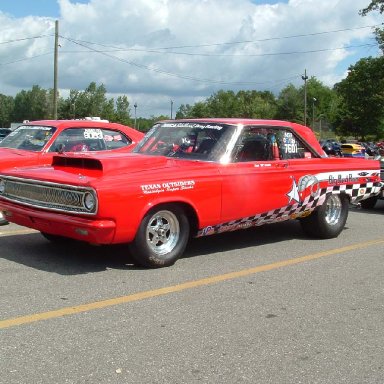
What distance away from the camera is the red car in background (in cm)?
860

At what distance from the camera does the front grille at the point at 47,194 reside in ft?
17.2

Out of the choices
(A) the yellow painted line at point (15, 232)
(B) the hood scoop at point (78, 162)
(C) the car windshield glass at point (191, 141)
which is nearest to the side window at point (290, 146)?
(C) the car windshield glass at point (191, 141)

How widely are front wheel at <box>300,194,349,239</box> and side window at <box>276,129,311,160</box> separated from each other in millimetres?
741

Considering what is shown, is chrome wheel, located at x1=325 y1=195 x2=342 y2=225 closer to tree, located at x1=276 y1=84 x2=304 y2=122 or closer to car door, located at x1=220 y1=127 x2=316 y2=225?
car door, located at x1=220 y1=127 x2=316 y2=225

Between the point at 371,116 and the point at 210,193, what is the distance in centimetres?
5713

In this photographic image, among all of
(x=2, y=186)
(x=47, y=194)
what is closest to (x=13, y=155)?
(x=2, y=186)

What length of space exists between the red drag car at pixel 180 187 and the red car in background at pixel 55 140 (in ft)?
7.61

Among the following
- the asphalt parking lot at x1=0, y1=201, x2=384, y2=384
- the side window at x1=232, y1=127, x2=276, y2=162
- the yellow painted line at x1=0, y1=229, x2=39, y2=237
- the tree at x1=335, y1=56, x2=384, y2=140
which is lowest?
the asphalt parking lot at x1=0, y1=201, x2=384, y2=384

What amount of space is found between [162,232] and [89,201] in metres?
0.91

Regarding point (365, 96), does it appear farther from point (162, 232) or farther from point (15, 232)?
point (162, 232)

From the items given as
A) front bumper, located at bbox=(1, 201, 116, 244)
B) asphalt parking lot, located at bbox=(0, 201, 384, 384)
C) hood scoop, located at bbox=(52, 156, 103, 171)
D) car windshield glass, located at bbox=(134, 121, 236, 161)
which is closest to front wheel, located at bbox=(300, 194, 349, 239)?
asphalt parking lot, located at bbox=(0, 201, 384, 384)

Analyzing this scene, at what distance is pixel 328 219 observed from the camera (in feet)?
25.3

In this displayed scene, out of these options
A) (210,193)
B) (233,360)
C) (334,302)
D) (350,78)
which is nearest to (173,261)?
(210,193)

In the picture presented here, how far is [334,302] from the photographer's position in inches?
189
